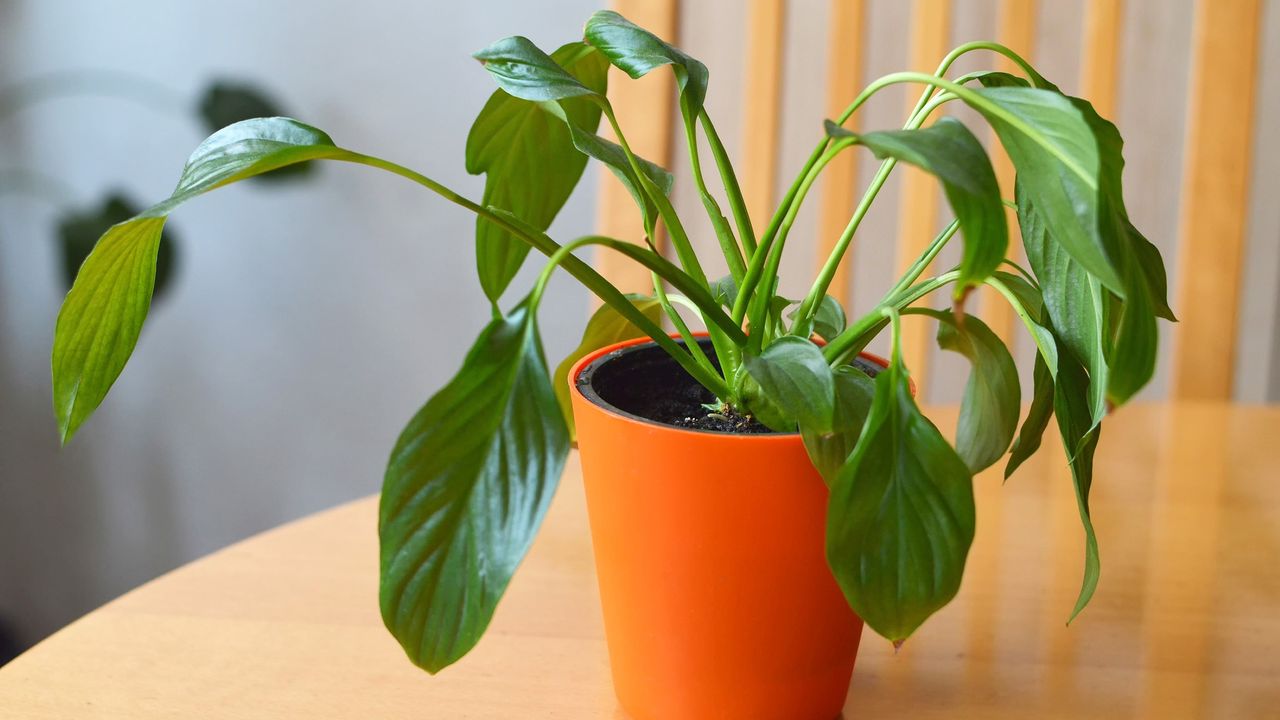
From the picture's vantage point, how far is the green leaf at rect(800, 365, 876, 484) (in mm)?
492

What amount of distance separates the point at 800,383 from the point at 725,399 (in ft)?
0.36

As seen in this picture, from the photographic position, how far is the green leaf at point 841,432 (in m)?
0.49

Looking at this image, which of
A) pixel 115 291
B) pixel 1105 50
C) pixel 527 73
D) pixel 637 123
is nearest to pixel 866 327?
pixel 527 73

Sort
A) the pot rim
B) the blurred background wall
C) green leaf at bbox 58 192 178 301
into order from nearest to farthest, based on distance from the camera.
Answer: the pot rim
green leaf at bbox 58 192 178 301
the blurred background wall

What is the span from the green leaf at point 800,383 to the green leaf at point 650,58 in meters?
0.15

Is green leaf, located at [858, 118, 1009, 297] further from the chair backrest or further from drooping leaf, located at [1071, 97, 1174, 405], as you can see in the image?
the chair backrest

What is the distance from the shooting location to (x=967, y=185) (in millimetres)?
399

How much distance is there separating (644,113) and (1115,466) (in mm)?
503

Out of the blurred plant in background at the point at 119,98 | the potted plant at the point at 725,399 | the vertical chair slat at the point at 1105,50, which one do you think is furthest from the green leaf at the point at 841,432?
the blurred plant in background at the point at 119,98

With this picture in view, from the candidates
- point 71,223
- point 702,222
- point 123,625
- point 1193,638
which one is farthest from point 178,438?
point 1193,638

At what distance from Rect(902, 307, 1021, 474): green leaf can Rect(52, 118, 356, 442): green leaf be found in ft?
0.97

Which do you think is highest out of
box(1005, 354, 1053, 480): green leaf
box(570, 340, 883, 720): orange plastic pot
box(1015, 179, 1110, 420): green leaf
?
box(1015, 179, 1110, 420): green leaf

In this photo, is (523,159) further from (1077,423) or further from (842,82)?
(842,82)

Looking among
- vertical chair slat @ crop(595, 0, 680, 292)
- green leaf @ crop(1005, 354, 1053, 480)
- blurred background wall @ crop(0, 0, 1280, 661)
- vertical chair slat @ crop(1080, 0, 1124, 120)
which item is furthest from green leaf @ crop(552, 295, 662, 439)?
blurred background wall @ crop(0, 0, 1280, 661)
